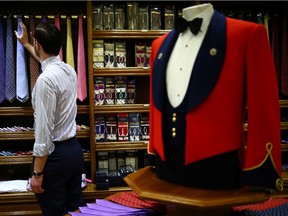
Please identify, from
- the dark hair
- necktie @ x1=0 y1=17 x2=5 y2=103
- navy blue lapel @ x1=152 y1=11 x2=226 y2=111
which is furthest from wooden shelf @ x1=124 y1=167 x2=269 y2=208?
necktie @ x1=0 y1=17 x2=5 y2=103

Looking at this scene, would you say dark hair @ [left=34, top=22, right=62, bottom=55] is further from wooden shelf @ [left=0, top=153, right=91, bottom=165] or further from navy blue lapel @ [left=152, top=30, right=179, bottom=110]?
wooden shelf @ [left=0, top=153, right=91, bottom=165]

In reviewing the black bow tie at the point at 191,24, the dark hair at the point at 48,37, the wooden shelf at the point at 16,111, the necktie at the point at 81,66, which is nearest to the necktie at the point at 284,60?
the necktie at the point at 81,66

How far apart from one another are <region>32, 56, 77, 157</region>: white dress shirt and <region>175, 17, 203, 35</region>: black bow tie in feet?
3.01

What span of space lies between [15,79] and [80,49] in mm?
614

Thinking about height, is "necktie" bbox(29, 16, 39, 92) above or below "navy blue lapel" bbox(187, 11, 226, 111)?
above

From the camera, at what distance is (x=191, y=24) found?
3.58ft

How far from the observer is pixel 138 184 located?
106cm

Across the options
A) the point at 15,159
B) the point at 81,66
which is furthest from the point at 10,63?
the point at 15,159

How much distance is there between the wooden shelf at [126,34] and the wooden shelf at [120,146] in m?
0.93

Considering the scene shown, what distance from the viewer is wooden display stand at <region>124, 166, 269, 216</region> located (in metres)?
0.90

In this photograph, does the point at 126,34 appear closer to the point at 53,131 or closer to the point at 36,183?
the point at 53,131

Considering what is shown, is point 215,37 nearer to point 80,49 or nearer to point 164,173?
point 164,173

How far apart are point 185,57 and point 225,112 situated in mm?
229

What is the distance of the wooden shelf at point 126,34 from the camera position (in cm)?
285
